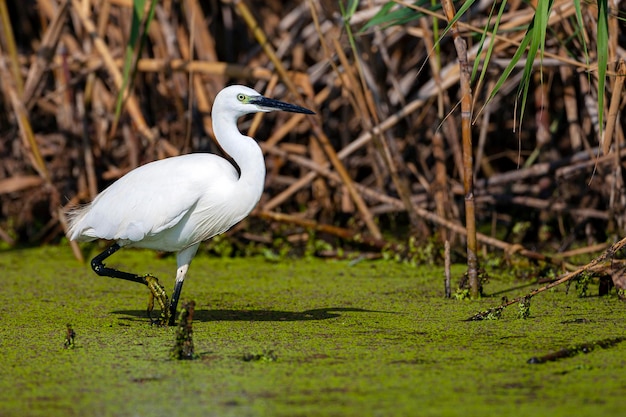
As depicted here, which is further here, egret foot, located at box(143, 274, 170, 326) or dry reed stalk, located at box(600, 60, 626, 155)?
egret foot, located at box(143, 274, 170, 326)

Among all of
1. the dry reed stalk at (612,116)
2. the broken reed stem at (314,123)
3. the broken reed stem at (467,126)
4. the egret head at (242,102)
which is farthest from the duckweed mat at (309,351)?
the egret head at (242,102)

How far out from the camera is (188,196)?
3.77 meters

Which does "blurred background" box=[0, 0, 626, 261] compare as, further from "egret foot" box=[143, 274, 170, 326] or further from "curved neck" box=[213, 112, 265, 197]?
"egret foot" box=[143, 274, 170, 326]

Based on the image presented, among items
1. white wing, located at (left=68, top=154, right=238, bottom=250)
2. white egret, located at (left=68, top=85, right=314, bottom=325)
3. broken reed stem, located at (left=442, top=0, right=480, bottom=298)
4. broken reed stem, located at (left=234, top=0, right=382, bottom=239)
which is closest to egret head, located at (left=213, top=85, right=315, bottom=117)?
white egret, located at (left=68, top=85, right=314, bottom=325)

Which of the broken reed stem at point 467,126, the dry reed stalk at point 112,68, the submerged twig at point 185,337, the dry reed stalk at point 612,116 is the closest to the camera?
the submerged twig at point 185,337

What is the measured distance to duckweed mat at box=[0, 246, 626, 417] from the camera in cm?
255

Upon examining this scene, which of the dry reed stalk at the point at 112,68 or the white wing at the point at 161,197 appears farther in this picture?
the dry reed stalk at the point at 112,68

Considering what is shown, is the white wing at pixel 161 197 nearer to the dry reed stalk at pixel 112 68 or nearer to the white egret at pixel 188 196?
the white egret at pixel 188 196

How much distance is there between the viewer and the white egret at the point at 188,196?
379 cm

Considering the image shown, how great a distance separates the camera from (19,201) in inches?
246

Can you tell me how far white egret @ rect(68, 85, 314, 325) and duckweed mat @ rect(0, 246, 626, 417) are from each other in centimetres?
36

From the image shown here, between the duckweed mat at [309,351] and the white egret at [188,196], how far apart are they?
361 millimetres

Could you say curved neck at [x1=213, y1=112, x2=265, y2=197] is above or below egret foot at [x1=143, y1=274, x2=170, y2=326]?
above

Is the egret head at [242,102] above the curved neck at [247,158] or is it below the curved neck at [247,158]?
above
